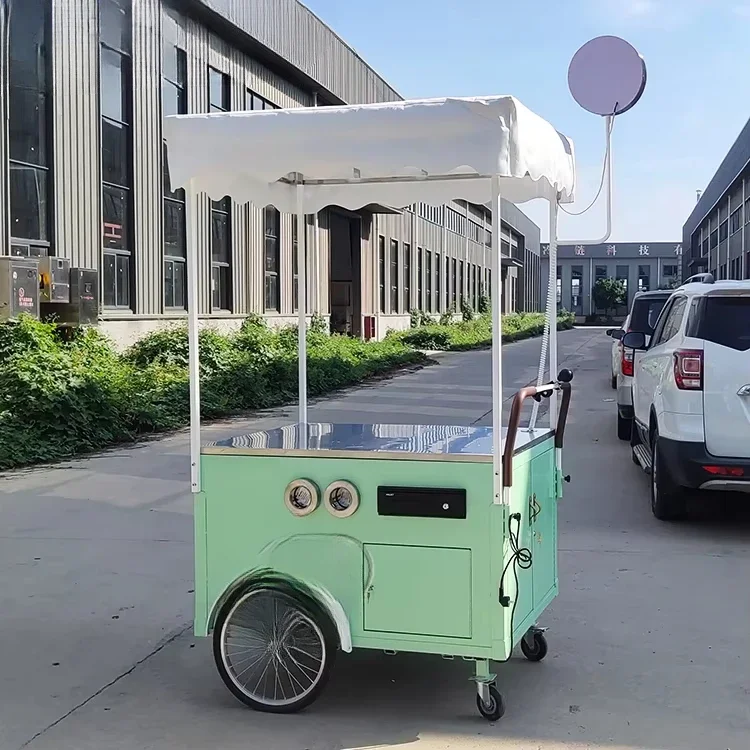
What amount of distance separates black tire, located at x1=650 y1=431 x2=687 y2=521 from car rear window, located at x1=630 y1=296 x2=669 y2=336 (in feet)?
18.8

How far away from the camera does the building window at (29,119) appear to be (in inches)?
564

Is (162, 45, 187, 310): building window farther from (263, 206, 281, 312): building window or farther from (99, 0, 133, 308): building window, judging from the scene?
(263, 206, 281, 312): building window

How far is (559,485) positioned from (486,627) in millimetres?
1205

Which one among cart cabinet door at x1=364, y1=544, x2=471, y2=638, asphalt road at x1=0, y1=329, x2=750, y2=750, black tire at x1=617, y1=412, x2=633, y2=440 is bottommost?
asphalt road at x1=0, y1=329, x2=750, y2=750

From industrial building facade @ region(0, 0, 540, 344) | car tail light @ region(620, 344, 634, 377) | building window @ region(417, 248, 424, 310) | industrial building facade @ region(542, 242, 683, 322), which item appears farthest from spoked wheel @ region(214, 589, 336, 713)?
industrial building facade @ region(542, 242, 683, 322)

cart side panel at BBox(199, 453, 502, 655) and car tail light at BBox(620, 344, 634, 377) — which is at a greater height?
car tail light at BBox(620, 344, 634, 377)

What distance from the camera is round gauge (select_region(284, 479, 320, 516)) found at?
4.31 meters

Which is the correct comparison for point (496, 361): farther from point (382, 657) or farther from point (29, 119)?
point (29, 119)

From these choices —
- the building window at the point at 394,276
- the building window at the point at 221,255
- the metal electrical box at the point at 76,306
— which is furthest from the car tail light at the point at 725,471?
the building window at the point at 394,276

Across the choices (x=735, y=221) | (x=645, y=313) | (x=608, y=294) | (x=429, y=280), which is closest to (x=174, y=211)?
(x=645, y=313)

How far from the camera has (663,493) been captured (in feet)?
25.4

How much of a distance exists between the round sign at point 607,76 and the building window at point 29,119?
10514mm

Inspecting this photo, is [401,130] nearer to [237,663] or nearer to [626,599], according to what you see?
[237,663]

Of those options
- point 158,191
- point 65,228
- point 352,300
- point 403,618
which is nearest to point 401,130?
point 403,618
